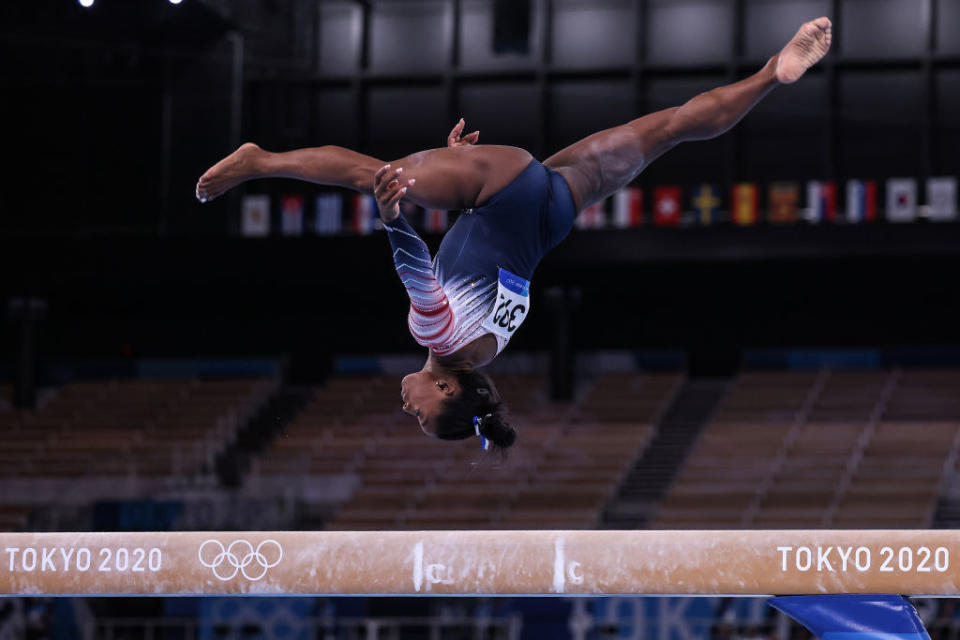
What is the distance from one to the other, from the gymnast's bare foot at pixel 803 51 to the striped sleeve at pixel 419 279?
1.44 metres

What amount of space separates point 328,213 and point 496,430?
40.5 ft

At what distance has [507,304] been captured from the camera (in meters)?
4.61

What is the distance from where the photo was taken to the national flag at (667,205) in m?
16.0

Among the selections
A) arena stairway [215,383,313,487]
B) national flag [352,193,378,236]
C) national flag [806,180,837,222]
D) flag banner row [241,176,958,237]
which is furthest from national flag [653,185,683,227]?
arena stairway [215,383,313,487]

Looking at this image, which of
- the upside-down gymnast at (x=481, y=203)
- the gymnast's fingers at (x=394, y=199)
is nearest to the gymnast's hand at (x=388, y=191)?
the gymnast's fingers at (x=394, y=199)

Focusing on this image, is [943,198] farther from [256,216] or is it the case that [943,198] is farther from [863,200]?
[256,216]

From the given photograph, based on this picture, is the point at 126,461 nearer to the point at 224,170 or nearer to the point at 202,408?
the point at 202,408

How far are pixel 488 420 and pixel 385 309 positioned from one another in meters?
14.5

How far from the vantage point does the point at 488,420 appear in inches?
184

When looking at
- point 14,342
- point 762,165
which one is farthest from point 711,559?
point 14,342

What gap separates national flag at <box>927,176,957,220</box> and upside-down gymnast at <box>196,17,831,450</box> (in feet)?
38.3

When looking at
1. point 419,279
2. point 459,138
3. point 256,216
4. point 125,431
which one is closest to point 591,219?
point 256,216

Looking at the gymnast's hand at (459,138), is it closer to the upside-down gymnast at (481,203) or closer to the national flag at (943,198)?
the upside-down gymnast at (481,203)

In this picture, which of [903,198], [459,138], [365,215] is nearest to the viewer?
[459,138]
